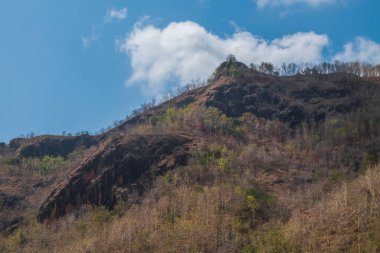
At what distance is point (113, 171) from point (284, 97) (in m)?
53.3

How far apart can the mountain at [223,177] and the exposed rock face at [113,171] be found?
0.23 meters

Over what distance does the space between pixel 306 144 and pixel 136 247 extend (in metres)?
48.8

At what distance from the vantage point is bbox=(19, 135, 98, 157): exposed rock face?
13938 centimetres

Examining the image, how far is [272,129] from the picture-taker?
107 metres

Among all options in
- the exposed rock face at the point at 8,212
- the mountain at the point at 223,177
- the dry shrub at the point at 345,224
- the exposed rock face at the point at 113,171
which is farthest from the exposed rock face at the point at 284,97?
the dry shrub at the point at 345,224

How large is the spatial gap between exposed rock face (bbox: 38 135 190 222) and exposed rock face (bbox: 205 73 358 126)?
3054cm

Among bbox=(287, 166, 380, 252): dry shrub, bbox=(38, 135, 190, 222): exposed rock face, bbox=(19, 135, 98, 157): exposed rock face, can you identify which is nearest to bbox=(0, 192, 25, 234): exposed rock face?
bbox=(38, 135, 190, 222): exposed rock face

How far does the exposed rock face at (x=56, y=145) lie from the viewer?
139m

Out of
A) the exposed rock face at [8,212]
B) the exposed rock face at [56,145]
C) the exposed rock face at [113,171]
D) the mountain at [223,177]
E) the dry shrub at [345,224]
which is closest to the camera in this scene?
the dry shrub at [345,224]

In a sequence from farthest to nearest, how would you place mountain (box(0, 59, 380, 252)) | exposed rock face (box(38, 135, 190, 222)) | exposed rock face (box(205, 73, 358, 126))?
1. exposed rock face (box(205, 73, 358, 126))
2. exposed rock face (box(38, 135, 190, 222))
3. mountain (box(0, 59, 380, 252))

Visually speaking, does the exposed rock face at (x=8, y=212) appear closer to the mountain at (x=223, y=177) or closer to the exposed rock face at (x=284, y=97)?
the mountain at (x=223, y=177)

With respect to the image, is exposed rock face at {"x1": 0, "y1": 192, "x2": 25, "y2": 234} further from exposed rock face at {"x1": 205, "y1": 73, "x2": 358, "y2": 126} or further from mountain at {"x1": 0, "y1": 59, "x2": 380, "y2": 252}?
exposed rock face at {"x1": 205, "y1": 73, "x2": 358, "y2": 126}

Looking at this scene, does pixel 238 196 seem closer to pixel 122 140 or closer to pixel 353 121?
pixel 122 140

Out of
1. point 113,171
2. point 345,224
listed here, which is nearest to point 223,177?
point 113,171
